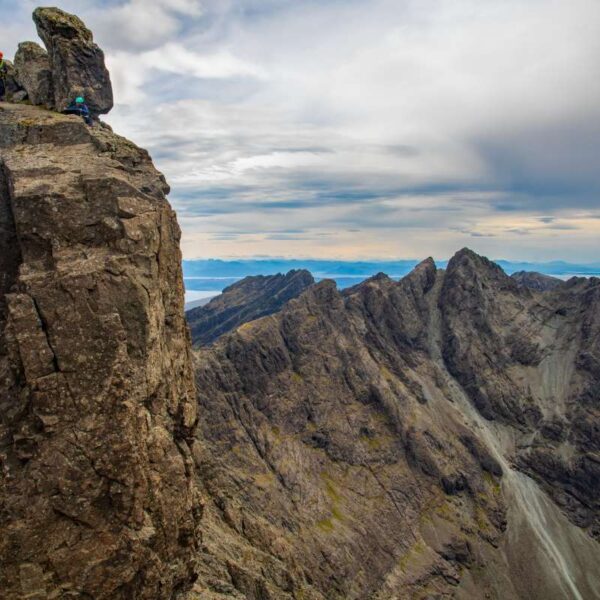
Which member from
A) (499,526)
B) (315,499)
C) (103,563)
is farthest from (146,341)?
(499,526)

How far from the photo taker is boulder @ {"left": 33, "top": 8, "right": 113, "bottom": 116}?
46469 millimetres

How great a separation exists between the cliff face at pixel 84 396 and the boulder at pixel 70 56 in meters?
15.0

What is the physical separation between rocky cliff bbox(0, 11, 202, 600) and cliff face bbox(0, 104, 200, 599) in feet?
0.20

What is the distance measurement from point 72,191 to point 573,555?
214201mm

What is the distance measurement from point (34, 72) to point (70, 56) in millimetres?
4235

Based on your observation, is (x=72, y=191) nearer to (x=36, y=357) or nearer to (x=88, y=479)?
(x=36, y=357)

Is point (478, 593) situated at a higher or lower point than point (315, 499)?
lower

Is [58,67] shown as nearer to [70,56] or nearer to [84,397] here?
[70,56]

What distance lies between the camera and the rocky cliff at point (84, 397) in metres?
28.2

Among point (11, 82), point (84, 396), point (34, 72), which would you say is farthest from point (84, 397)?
point (11, 82)

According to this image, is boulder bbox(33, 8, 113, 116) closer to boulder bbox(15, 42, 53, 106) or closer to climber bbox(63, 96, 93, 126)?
boulder bbox(15, 42, 53, 106)

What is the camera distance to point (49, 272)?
29.4 metres

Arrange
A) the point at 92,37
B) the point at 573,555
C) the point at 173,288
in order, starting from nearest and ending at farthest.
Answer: the point at 173,288
the point at 92,37
the point at 573,555

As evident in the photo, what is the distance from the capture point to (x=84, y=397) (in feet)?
94.2
